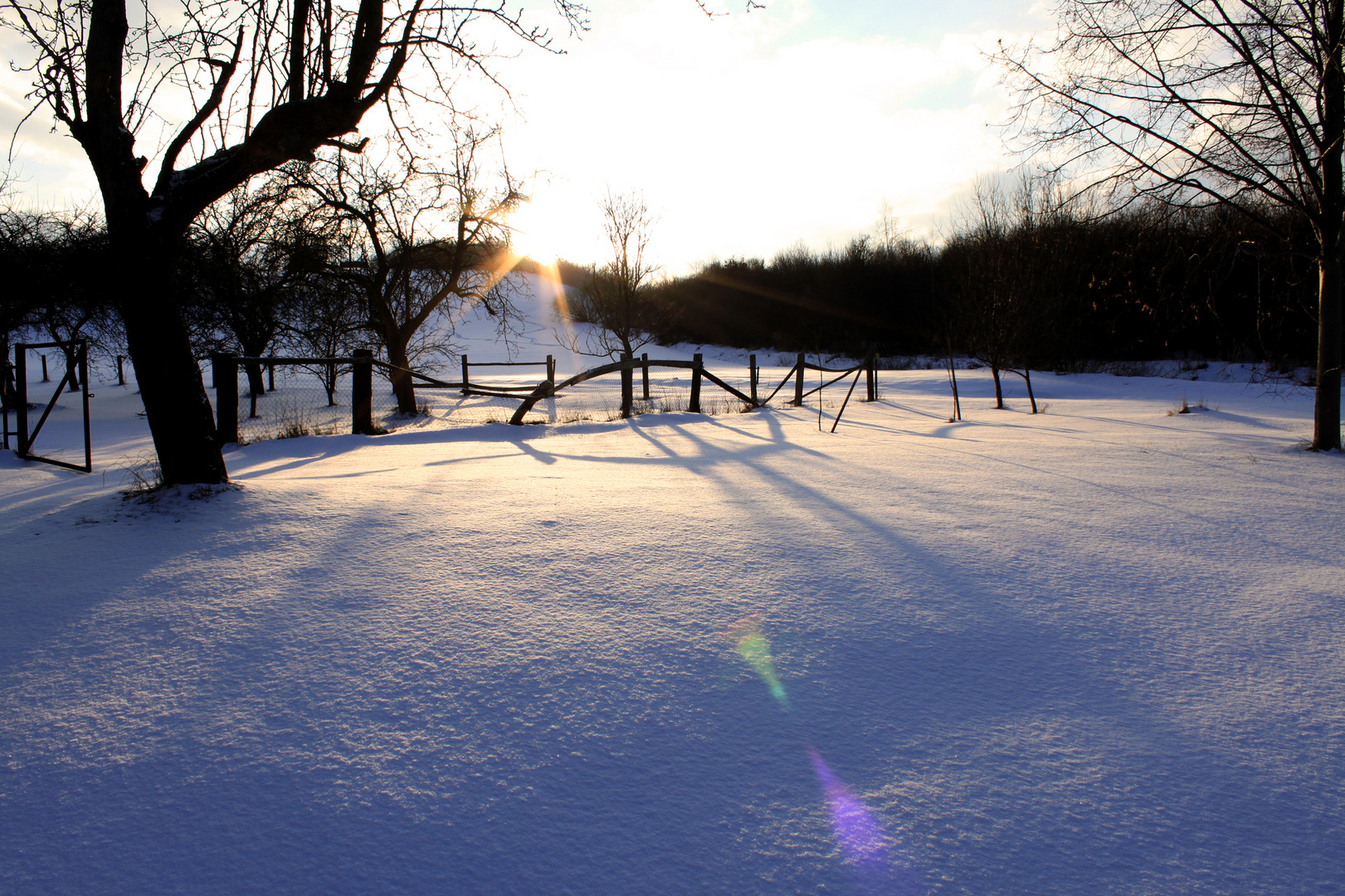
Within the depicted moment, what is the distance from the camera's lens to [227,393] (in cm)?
781

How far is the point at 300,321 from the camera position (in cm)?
1516

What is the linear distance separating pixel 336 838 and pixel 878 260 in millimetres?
38270

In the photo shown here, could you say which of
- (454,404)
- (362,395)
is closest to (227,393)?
(362,395)

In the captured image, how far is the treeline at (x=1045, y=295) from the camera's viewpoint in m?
6.57

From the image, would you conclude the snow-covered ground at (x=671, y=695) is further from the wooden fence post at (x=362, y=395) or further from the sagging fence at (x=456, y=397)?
the wooden fence post at (x=362, y=395)

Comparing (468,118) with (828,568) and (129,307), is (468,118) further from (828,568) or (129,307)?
(828,568)

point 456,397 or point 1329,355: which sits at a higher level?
point 1329,355

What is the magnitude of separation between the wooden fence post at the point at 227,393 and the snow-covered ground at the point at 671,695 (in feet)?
13.5

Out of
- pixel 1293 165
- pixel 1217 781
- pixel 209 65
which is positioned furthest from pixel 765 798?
pixel 1293 165

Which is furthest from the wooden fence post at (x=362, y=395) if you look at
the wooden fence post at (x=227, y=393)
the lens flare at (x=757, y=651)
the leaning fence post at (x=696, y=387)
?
the lens flare at (x=757, y=651)

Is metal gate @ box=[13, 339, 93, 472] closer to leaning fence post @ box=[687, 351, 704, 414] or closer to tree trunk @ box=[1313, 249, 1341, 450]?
leaning fence post @ box=[687, 351, 704, 414]

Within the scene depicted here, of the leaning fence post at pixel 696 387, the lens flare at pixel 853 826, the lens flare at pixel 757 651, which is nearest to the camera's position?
the lens flare at pixel 853 826

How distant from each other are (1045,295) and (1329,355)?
13486 millimetres

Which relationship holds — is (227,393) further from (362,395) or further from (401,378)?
(401,378)
